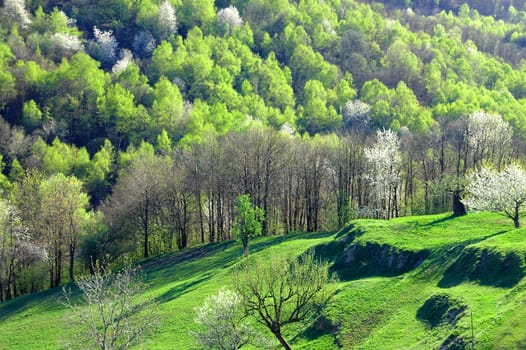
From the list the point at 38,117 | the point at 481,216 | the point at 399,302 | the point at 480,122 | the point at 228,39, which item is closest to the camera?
the point at 399,302

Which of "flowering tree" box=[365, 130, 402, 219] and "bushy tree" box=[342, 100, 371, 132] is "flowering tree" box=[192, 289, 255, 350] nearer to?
"flowering tree" box=[365, 130, 402, 219]

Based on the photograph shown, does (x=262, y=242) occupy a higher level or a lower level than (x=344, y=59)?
lower

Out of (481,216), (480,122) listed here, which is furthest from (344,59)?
(481,216)

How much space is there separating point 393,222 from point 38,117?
104960 mm

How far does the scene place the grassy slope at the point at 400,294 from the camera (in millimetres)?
39031

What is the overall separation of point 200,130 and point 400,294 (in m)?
92.4

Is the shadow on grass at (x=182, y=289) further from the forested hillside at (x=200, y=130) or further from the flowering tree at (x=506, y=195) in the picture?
the flowering tree at (x=506, y=195)

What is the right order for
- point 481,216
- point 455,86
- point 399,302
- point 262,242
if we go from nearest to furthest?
point 399,302
point 481,216
point 262,242
point 455,86

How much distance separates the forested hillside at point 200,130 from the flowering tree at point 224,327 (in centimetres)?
2984

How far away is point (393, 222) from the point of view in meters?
61.3

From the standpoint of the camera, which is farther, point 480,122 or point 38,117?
Answer: point 38,117

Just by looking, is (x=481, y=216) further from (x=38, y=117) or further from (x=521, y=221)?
(x=38, y=117)

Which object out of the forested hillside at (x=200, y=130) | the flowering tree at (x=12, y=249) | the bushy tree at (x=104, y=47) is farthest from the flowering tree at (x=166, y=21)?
the flowering tree at (x=12, y=249)

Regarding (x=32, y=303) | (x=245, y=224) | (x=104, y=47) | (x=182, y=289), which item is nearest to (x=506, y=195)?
(x=245, y=224)
